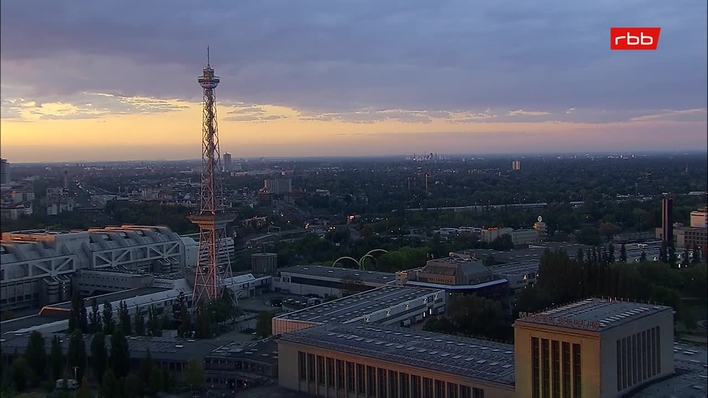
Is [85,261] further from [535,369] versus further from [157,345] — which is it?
[535,369]

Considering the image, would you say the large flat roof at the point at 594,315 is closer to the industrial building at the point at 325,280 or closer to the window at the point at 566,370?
the window at the point at 566,370

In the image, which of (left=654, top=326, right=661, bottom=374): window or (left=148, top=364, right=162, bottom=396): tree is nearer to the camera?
(left=654, top=326, right=661, bottom=374): window

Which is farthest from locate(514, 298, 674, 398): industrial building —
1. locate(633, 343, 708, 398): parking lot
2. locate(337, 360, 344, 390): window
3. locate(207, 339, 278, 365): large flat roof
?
locate(207, 339, 278, 365): large flat roof

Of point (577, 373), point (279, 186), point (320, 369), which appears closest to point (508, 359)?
point (577, 373)

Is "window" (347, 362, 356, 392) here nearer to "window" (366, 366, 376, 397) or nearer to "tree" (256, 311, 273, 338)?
"window" (366, 366, 376, 397)

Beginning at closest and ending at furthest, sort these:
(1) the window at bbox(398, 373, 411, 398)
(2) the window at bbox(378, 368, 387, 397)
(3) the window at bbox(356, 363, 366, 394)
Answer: (1) the window at bbox(398, 373, 411, 398) → (2) the window at bbox(378, 368, 387, 397) → (3) the window at bbox(356, 363, 366, 394)
